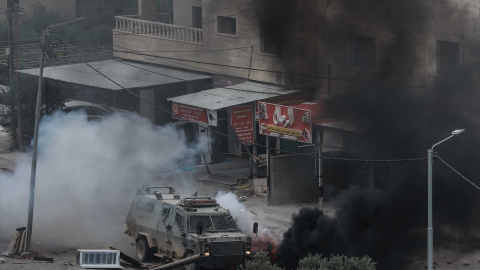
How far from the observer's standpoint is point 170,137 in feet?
113

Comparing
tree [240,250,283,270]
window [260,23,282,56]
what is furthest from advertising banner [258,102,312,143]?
tree [240,250,283,270]

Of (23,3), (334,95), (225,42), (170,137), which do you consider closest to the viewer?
(334,95)

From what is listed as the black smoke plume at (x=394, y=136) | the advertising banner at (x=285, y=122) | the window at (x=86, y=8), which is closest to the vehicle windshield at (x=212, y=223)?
the black smoke plume at (x=394, y=136)

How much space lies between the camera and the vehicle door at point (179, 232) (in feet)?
80.9

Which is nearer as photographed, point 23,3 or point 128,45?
point 128,45

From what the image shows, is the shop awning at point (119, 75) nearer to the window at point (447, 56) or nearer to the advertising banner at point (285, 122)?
the advertising banner at point (285, 122)

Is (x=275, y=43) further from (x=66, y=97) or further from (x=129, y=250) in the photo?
(x=66, y=97)

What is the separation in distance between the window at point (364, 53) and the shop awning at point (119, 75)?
12.2 meters

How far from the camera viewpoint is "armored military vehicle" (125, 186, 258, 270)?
24.0 m

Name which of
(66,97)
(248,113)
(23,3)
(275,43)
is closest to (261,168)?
(248,113)

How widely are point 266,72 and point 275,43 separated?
2.35 m

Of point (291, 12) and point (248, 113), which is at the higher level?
point (291, 12)

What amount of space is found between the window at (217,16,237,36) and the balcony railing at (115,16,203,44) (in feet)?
4.62

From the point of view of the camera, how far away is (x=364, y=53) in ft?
97.9
